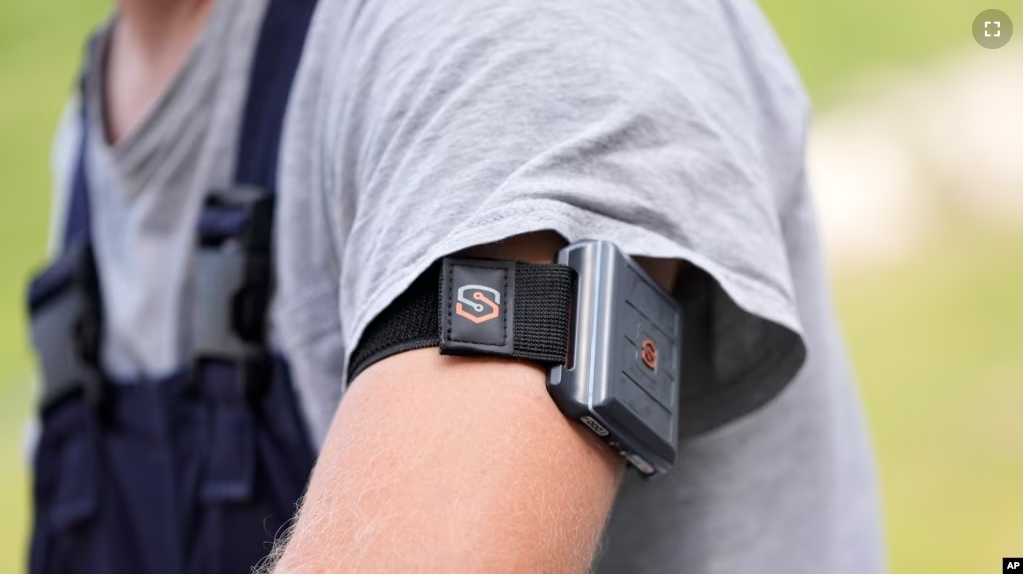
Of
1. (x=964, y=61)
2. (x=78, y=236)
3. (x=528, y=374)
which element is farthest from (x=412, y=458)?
(x=964, y=61)

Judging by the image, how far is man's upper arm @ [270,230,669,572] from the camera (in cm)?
59

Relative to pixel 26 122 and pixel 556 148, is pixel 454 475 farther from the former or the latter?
pixel 26 122

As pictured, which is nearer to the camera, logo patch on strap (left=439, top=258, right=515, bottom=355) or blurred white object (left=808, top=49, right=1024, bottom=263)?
logo patch on strap (left=439, top=258, right=515, bottom=355)

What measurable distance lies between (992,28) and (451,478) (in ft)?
3.37

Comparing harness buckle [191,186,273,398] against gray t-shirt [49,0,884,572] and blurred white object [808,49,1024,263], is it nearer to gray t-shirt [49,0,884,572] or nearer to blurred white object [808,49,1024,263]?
gray t-shirt [49,0,884,572]

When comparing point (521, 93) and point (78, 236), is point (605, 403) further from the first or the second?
point (78, 236)

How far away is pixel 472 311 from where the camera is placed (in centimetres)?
65

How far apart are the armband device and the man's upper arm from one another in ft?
0.04

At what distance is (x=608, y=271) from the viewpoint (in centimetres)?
65

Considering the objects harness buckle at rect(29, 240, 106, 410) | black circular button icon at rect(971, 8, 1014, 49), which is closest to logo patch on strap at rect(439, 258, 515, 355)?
harness buckle at rect(29, 240, 106, 410)

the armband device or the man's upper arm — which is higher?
the armband device

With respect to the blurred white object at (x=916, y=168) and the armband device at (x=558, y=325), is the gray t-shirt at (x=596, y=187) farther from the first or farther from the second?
the blurred white object at (x=916, y=168)

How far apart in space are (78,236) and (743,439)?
2.53 ft

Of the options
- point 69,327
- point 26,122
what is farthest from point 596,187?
point 26,122
